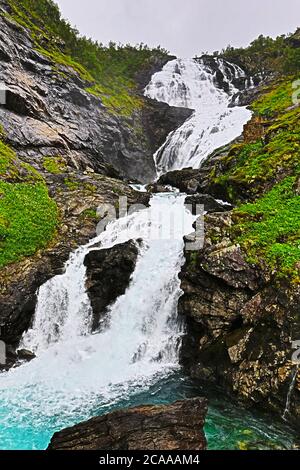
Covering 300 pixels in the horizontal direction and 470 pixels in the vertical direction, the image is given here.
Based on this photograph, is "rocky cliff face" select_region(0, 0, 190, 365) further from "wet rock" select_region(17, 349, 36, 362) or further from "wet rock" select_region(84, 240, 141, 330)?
"wet rock" select_region(84, 240, 141, 330)

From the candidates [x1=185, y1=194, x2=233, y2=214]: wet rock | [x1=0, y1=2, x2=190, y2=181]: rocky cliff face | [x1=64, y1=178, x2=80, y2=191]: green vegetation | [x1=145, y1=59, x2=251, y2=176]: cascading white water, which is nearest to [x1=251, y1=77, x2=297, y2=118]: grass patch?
[x1=145, y1=59, x2=251, y2=176]: cascading white water

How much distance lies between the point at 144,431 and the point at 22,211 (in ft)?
47.0

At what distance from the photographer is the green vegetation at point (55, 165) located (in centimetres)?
2588

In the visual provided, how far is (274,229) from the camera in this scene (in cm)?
1422

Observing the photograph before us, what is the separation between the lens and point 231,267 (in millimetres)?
13094

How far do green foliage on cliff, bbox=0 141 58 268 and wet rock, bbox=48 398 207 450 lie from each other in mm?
9607

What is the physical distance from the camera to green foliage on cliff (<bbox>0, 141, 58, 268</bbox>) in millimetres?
17188

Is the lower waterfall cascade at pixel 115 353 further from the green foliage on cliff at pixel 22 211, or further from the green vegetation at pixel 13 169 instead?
the green vegetation at pixel 13 169

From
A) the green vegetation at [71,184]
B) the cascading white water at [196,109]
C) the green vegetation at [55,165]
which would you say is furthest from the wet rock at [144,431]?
the cascading white water at [196,109]

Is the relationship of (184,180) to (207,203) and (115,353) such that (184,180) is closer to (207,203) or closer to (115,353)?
(207,203)

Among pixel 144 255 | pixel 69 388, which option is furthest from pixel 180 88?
pixel 69 388

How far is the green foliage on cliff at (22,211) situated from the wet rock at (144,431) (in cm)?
961

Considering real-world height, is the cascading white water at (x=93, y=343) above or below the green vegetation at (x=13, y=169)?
below
